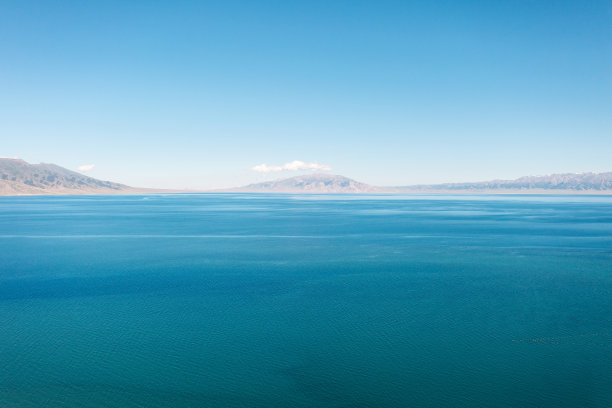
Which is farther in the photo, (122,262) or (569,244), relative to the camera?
(569,244)

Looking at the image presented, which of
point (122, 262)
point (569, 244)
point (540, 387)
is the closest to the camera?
point (540, 387)

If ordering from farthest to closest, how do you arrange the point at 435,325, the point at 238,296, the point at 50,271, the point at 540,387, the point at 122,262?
the point at 122,262
the point at 50,271
the point at 238,296
the point at 435,325
the point at 540,387

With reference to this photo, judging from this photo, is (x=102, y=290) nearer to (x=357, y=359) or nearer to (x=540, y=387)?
(x=357, y=359)

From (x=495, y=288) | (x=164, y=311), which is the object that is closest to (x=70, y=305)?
(x=164, y=311)

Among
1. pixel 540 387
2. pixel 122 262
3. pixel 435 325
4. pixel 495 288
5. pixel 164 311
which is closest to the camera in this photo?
pixel 540 387

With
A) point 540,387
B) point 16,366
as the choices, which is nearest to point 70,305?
point 16,366

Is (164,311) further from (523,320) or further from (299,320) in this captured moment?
(523,320)
